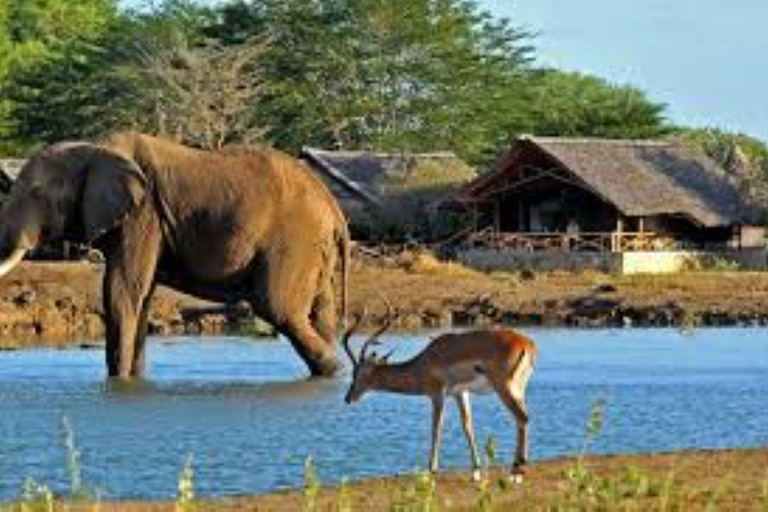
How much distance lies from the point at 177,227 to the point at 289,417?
6779 millimetres

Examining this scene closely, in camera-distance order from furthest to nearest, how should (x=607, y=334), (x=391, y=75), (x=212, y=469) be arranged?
(x=391, y=75) → (x=607, y=334) → (x=212, y=469)

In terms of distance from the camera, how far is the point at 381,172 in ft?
219

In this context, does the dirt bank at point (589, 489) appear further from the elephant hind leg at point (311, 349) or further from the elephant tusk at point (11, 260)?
the elephant tusk at point (11, 260)

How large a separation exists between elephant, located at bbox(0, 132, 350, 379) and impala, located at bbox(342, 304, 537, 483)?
13161mm

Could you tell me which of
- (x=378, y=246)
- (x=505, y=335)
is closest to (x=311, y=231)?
(x=505, y=335)

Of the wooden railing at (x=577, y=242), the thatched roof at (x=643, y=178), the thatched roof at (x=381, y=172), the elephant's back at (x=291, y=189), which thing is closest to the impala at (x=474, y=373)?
the elephant's back at (x=291, y=189)

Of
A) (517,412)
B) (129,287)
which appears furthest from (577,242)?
(517,412)

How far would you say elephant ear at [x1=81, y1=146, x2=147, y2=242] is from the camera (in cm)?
2894

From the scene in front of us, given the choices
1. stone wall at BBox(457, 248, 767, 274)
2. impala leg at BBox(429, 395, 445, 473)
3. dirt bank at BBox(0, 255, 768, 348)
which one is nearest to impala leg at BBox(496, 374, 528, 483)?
impala leg at BBox(429, 395, 445, 473)

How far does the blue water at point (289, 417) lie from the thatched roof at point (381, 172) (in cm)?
3012

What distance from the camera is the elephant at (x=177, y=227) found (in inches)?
1148

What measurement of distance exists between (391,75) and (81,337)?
42572 millimetres

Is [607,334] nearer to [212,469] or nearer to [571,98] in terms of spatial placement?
[212,469]

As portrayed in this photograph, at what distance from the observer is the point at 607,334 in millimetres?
40656
